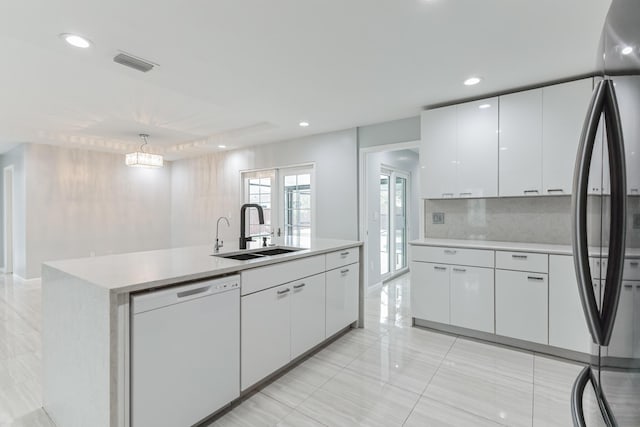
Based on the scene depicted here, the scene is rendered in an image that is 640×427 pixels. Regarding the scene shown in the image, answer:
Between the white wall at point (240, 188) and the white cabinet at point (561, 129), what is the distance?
7.46ft

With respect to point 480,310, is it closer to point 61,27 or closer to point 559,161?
point 559,161

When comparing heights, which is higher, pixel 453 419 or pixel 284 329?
pixel 284 329

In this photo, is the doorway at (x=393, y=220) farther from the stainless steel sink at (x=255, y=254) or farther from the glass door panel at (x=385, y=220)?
the stainless steel sink at (x=255, y=254)

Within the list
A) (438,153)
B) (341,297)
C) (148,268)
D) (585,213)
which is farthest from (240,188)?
(585,213)

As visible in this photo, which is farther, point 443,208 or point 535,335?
point 443,208

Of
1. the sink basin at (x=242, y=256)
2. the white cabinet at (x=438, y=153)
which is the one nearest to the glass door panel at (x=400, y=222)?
the white cabinet at (x=438, y=153)

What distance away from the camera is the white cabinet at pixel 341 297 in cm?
276

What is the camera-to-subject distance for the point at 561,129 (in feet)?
9.07

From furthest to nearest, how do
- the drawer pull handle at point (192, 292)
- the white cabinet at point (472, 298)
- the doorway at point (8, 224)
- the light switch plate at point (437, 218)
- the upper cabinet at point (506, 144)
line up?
the doorway at point (8, 224), the light switch plate at point (437, 218), the white cabinet at point (472, 298), the upper cabinet at point (506, 144), the drawer pull handle at point (192, 292)

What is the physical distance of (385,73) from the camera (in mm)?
2686

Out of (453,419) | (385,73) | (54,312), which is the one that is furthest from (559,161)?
(54,312)

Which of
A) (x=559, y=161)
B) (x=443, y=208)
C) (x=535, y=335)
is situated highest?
(x=559, y=161)

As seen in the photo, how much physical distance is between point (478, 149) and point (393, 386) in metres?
2.46

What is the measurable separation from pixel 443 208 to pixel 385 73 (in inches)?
72.4
